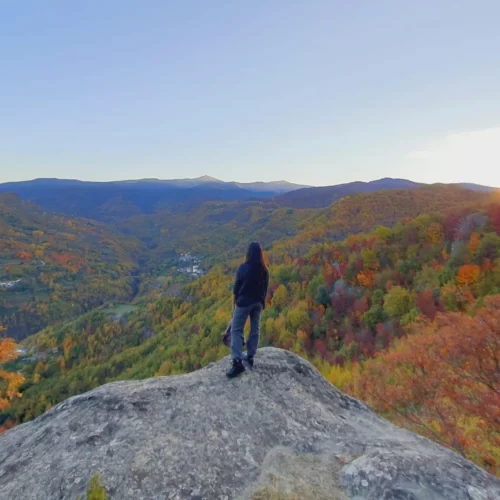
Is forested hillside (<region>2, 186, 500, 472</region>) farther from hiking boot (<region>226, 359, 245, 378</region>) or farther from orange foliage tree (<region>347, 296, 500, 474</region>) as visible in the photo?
hiking boot (<region>226, 359, 245, 378</region>)

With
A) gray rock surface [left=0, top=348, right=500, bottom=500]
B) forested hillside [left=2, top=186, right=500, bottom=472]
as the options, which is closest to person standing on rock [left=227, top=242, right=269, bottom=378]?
gray rock surface [left=0, top=348, right=500, bottom=500]

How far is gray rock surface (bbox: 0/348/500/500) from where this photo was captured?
5891mm

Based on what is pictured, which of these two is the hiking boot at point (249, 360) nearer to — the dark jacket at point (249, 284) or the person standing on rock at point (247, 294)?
the person standing on rock at point (247, 294)

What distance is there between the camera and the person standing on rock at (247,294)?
9.23 meters

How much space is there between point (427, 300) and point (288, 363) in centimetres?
3153

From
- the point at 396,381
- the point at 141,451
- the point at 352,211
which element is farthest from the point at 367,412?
the point at 352,211

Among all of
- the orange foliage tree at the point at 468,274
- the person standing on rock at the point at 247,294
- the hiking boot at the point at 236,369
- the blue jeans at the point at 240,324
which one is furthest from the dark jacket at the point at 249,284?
the orange foliage tree at the point at 468,274

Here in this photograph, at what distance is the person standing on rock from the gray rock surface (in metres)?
0.64

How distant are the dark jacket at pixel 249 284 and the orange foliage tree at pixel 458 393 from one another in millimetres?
9459

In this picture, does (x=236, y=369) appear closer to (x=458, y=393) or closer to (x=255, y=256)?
(x=255, y=256)

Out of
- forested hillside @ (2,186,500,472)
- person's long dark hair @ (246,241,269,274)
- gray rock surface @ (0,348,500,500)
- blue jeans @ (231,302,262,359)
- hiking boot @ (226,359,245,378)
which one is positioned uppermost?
person's long dark hair @ (246,241,269,274)

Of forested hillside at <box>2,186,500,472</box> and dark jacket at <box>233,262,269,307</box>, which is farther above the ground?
dark jacket at <box>233,262,269,307</box>

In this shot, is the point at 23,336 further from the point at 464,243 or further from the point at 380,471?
the point at 380,471

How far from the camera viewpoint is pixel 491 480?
238 inches
